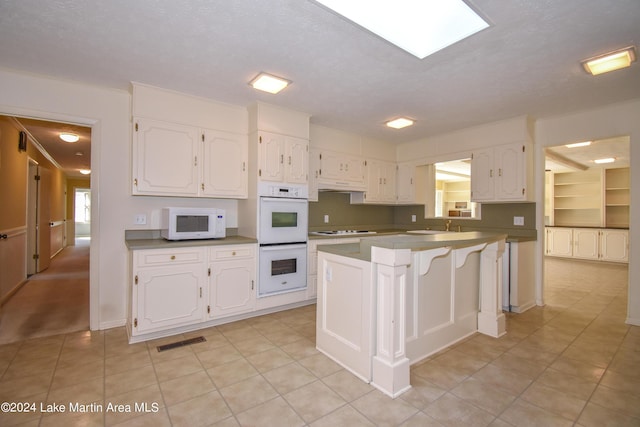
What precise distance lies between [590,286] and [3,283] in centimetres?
853

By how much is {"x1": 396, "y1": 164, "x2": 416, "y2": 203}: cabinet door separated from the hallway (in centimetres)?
469

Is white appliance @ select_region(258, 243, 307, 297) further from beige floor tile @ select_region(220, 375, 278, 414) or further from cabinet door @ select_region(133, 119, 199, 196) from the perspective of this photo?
beige floor tile @ select_region(220, 375, 278, 414)

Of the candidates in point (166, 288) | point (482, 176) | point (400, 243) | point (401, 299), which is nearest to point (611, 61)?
point (482, 176)

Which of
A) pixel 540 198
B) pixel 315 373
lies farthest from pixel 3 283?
pixel 540 198

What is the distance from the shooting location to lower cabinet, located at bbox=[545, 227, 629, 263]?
682 centimetres

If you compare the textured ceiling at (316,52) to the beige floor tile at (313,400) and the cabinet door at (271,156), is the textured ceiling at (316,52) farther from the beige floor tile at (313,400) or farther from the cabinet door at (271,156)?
the beige floor tile at (313,400)

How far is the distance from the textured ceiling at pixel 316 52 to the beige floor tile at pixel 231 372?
8.05 ft

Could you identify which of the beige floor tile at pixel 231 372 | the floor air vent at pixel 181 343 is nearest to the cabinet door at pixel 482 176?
the beige floor tile at pixel 231 372

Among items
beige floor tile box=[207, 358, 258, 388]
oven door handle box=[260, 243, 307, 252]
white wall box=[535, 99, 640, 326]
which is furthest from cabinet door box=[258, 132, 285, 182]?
white wall box=[535, 99, 640, 326]

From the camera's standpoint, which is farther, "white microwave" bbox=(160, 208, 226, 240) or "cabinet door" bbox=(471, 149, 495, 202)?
"cabinet door" bbox=(471, 149, 495, 202)

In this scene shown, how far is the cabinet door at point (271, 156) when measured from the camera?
3482mm

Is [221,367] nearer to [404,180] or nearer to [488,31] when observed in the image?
[488,31]

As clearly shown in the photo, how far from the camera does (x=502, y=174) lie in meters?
4.04

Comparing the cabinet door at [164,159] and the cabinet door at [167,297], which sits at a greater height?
the cabinet door at [164,159]
